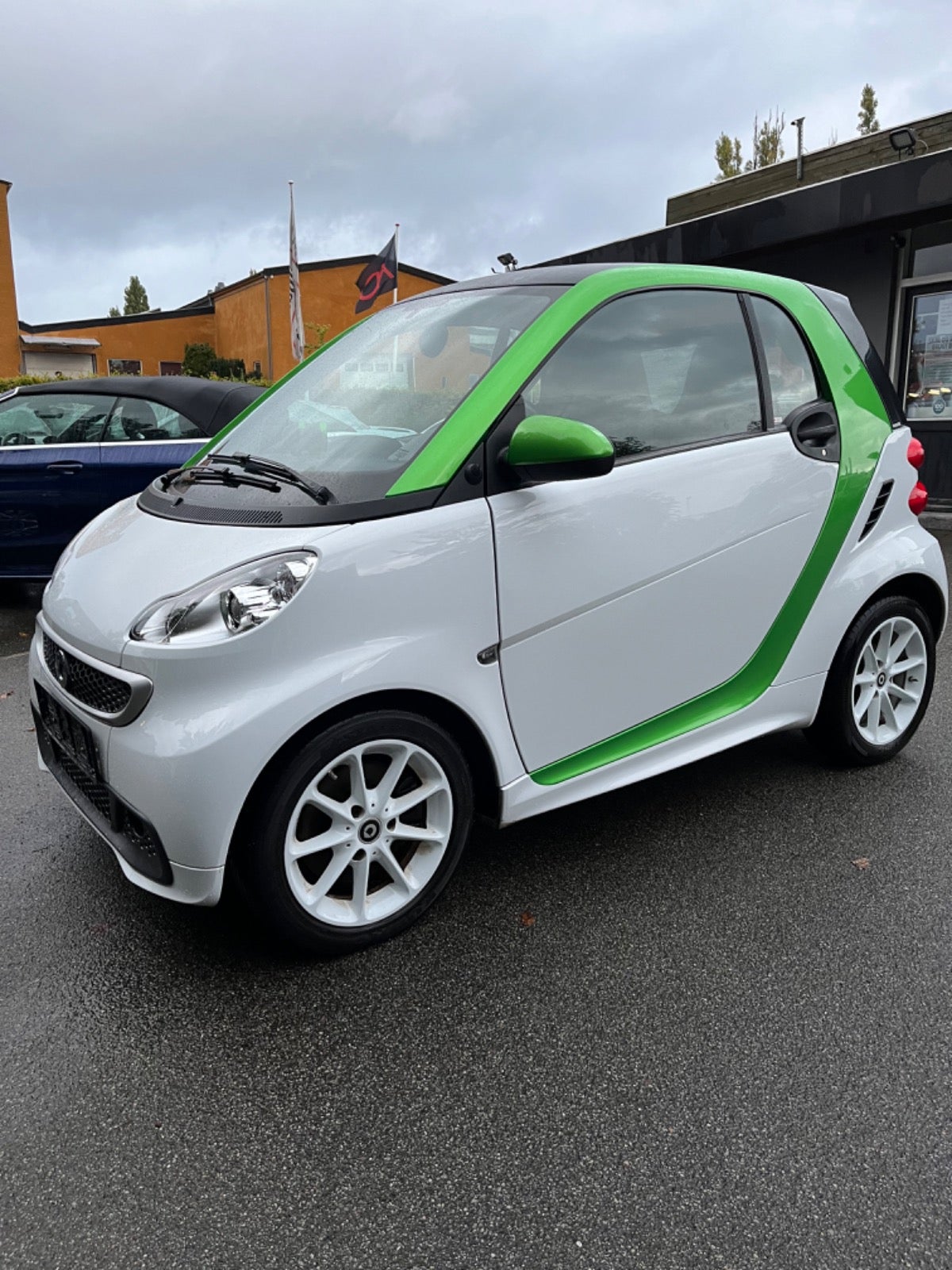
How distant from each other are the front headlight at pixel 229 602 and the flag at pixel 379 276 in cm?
1691

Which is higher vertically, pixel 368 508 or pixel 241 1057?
pixel 368 508

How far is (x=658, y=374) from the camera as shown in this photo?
2795mm

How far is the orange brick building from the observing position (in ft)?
87.8

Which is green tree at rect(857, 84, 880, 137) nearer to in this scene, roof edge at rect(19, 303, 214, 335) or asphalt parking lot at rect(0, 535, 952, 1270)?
roof edge at rect(19, 303, 214, 335)

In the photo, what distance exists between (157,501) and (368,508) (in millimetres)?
845

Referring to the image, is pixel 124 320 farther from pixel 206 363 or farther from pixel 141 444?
pixel 141 444

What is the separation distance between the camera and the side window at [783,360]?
120 inches

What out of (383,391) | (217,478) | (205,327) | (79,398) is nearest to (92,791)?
(217,478)

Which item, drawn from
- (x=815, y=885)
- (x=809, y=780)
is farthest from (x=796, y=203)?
(x=815, y=885)

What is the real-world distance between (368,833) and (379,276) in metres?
17.9

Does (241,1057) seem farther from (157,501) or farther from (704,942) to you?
(157,501)

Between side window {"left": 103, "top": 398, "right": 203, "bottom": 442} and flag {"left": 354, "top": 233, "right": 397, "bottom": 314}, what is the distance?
41.0 feet

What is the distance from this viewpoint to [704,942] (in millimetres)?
2520

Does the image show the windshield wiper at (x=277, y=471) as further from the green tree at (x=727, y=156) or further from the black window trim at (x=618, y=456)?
the green tree at (x=727, y=156)
